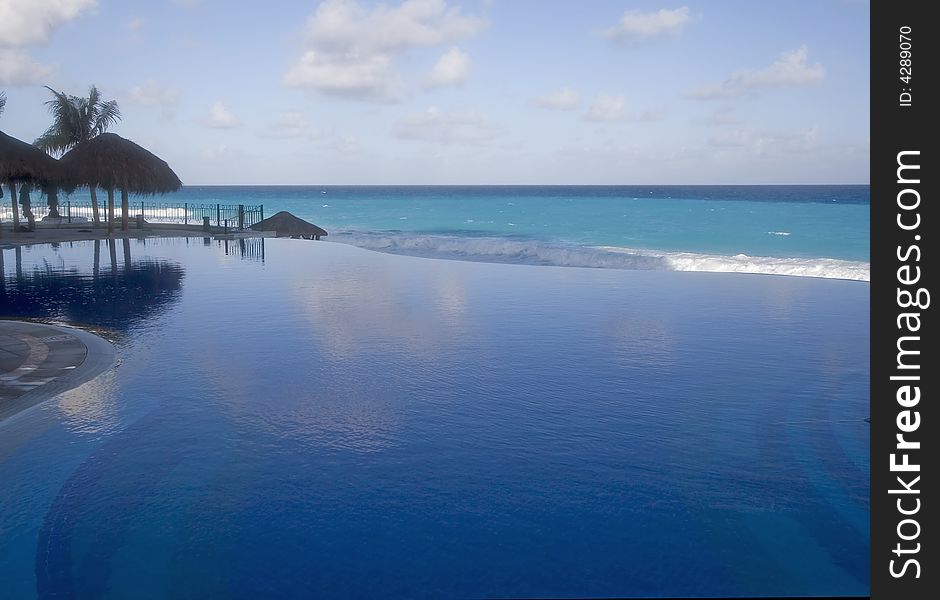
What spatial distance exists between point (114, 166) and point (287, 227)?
31.5ft

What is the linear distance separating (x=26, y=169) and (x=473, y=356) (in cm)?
2643

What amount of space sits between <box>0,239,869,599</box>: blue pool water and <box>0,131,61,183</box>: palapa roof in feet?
56.7

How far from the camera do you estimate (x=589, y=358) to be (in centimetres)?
1298

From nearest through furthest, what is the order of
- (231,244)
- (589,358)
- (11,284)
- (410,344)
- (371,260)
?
1. (589,358)
2. (410,344)
3. (11,284)
4. (371,260)
5. (231,244)

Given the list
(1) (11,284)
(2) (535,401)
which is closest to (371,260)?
(1) (11,284)

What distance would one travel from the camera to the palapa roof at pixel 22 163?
98.3 feet

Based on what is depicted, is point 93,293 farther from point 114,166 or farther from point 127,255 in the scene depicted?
point 114,166

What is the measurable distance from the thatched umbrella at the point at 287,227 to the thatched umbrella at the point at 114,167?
19.4 feet

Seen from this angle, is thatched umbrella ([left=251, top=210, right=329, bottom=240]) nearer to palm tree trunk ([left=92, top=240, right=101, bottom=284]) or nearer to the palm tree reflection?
palm tree trunk ([left=92, top=240, right=101, bottom=284])

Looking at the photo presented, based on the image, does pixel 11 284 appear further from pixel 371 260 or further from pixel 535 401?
pixel 535 401

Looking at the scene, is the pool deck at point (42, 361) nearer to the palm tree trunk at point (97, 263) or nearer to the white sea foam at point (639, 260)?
the palm tree trunk at point (97, 263)
